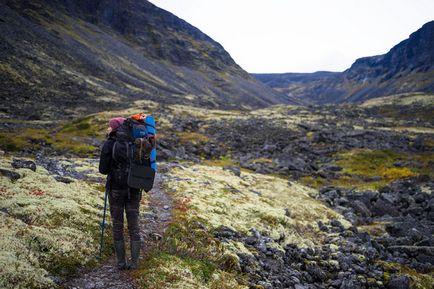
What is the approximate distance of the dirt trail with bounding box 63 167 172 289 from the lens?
9.17 m

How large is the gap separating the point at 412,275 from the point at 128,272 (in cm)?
1522

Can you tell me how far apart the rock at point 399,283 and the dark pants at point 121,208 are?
509 inches

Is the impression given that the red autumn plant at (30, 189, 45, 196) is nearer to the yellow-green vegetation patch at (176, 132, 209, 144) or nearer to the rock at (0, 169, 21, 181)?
the rock at (0, 169, 21, 181)

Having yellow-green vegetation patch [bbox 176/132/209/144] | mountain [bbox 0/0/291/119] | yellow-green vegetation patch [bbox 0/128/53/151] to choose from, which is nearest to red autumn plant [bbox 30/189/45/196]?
yellow-green vegetation patch [bbox 0/128/53/151]

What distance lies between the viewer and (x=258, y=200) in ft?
87.8

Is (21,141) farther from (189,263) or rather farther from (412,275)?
(412,275)

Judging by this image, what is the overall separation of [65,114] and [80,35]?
365 ft

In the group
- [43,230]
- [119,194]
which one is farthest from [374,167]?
[43,230]

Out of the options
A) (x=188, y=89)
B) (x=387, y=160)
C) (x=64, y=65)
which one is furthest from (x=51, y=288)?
(x=188, y=89)

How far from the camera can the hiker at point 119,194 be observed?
970cm

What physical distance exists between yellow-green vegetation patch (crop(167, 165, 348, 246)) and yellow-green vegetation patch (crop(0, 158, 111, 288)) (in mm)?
6614

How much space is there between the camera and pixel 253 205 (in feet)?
78.6

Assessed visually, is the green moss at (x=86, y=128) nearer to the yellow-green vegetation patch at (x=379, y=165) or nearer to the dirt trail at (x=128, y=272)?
the dirt trail at (x=128, y=272)

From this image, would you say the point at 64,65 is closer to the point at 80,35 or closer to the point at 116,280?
the point at 80,35
